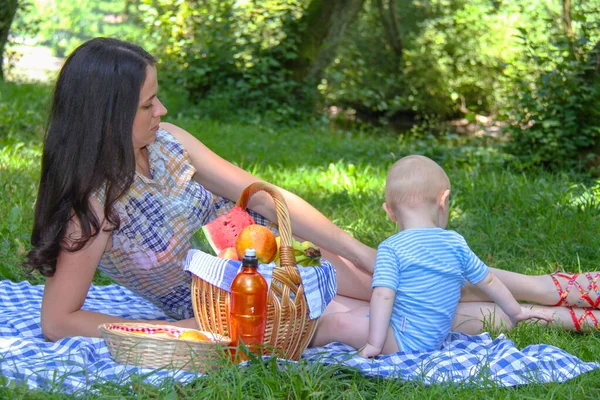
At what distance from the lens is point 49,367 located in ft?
8.64

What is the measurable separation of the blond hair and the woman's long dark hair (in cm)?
99

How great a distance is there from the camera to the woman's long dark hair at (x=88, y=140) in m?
2.82

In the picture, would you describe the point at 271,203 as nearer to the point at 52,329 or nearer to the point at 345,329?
the point at 345,329

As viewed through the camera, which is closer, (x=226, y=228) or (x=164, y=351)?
(x=164, y=351)

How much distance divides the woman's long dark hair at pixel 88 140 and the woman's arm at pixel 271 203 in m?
0.56

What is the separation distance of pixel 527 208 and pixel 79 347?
3.16m

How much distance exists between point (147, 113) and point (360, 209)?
251 centimetres

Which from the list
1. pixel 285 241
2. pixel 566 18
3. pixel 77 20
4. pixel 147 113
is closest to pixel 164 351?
pixel 285 241

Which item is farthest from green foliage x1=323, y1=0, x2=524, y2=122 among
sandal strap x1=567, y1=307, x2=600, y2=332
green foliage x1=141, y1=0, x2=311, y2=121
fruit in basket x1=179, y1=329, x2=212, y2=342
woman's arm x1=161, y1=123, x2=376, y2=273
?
fruit in basket x1=179, y1=329, x2=212, y2=342

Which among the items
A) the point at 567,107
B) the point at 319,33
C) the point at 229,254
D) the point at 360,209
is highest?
the point at 229,254

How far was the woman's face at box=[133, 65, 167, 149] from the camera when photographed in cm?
294

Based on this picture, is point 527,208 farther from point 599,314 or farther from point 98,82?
point 98,82

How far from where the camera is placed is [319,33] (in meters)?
10.6

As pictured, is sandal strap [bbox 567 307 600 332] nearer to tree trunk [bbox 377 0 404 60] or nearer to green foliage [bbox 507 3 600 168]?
green foliage [bbox 507 3 600 168]
